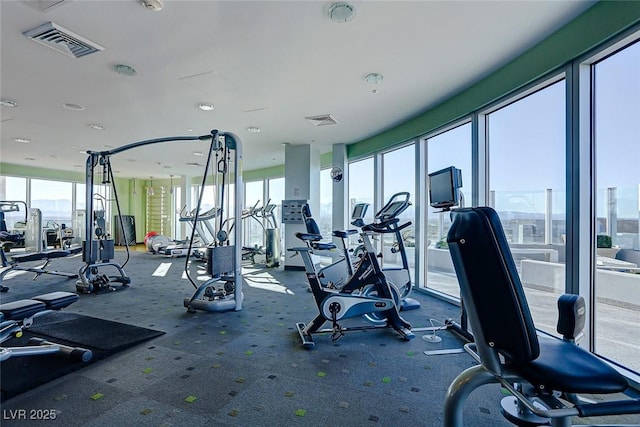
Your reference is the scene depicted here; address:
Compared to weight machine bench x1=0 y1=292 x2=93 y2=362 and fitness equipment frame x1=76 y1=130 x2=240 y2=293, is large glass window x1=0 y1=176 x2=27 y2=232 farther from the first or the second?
weight machine bench x1=0 y1=292 x2=93 y2=362

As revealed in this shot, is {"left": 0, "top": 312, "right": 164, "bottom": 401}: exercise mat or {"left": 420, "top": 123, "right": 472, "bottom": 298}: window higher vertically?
{"left": 420, "top": 123, "right": 472, "bottom": 298}: window

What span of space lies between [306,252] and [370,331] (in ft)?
3.52

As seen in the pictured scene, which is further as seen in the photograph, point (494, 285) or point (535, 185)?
point (535, 185)

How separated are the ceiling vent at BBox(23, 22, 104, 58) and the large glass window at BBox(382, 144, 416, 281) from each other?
4.18 metres

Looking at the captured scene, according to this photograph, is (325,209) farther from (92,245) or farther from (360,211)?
(92,245)

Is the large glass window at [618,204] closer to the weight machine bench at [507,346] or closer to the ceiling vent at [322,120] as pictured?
the weight machine bench at [507,346]

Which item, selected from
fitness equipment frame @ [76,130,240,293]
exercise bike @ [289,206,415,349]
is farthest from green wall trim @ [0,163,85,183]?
exercise bike @ [289,206,415,349]

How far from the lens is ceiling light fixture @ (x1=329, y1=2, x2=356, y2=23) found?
2382 millimetres

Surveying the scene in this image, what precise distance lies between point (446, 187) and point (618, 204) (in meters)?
1.25

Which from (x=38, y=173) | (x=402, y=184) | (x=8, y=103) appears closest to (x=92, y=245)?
(x=8, y=103)

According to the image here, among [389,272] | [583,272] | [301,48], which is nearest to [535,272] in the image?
[583,272]

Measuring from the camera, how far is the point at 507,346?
118cm

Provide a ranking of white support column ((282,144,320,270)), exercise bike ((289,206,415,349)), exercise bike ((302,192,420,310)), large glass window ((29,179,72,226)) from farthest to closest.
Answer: large glass window ((29,179,72,226))
white support column ((282,144,320,270))
exercise bike ((302,192,420,310))
exercise bike ((289,206,415,349))

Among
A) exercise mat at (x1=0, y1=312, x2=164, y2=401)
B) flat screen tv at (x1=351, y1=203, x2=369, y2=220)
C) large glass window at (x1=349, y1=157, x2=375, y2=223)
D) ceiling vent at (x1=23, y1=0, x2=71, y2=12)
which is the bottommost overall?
exercise mat at (x1=0, y1=312, x2=164, y2=401)
